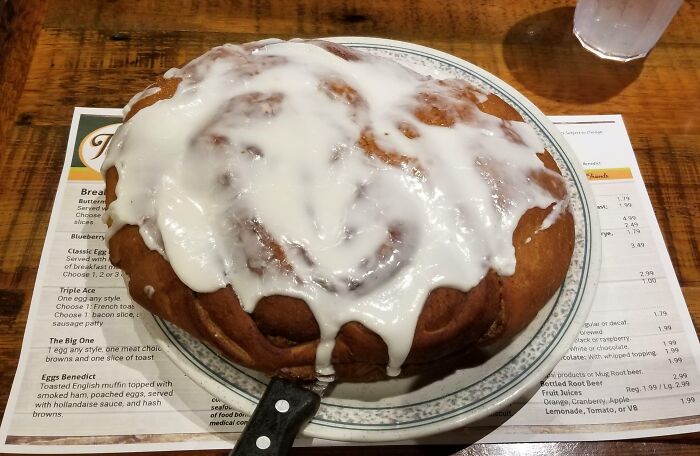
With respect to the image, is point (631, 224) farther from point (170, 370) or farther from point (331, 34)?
point (170, 370)

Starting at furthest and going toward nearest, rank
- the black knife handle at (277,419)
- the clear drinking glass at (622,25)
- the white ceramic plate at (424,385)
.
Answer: the clear drinking glass at (622,25) → the white ceramic plate at (424,385) → the black knife handle at (277,419)

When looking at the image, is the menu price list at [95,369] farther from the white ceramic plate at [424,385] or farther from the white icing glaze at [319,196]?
the white icing glaze at [319,196]

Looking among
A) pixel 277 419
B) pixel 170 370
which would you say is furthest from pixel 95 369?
pixel 277 419

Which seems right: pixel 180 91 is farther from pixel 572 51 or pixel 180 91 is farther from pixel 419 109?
pixel 572 51

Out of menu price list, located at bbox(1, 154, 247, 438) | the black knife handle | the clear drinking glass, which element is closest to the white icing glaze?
the black knife handle

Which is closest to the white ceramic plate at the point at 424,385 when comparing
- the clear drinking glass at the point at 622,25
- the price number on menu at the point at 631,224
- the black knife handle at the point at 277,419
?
the black knife handle at the point at 277,419

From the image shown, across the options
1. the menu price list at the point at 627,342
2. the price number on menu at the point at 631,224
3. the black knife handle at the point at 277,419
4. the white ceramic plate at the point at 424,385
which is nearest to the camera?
the black knife handle at the point at 277,419
